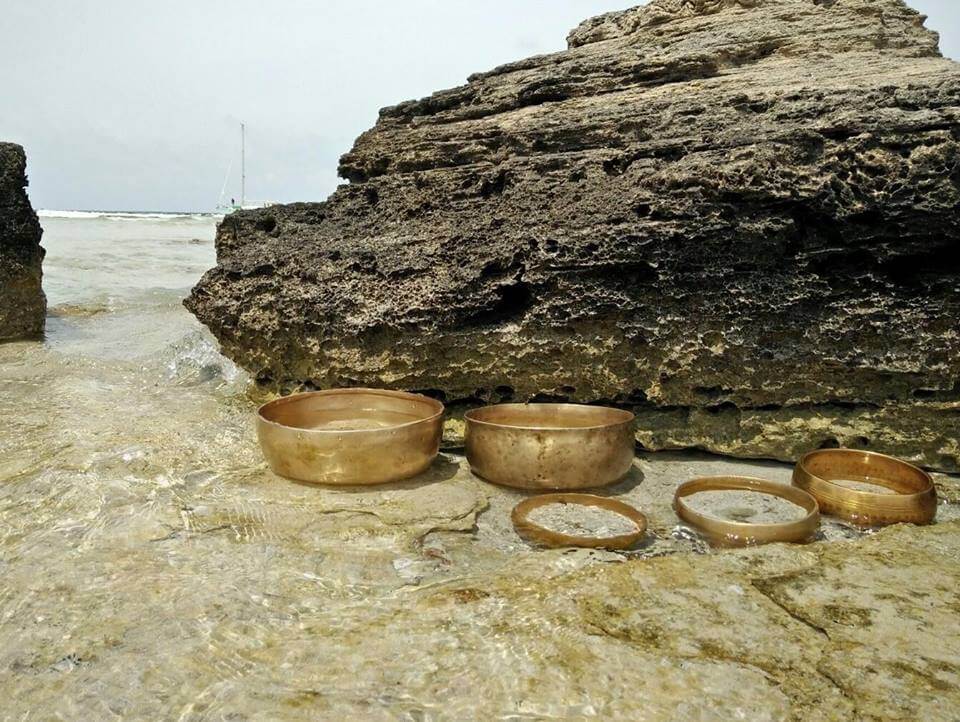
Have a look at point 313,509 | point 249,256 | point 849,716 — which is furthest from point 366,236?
point 849,716

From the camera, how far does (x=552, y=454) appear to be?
3.05m

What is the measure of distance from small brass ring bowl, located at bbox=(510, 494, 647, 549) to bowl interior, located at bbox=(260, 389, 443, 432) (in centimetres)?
94

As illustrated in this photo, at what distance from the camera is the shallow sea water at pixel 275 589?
1622 mm

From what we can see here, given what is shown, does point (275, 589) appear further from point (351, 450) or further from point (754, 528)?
point (754, 528)

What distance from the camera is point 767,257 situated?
329 centimetres

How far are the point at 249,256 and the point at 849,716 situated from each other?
394 centimetres

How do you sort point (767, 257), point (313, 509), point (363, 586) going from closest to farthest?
1. point (363, 586)
2. point (313, 509)
3. point (767, 257)

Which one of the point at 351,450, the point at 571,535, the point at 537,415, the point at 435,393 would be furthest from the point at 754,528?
the point at 435,393

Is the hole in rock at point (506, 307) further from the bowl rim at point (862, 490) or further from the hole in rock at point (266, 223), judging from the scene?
the hole in rock at point (266, 223)

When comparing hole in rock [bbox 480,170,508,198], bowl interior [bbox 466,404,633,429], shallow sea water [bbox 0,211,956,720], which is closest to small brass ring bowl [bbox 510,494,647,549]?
shallow sea water [bbox 0,211,956,720]

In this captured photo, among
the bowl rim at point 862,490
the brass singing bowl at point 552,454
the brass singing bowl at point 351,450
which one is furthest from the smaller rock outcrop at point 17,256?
the bowl rim at point 862,490

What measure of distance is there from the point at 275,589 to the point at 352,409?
67.1 inches

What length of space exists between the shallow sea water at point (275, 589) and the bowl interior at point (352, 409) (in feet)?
0.96

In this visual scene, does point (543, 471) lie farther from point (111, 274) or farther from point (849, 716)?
point (111, 274)
